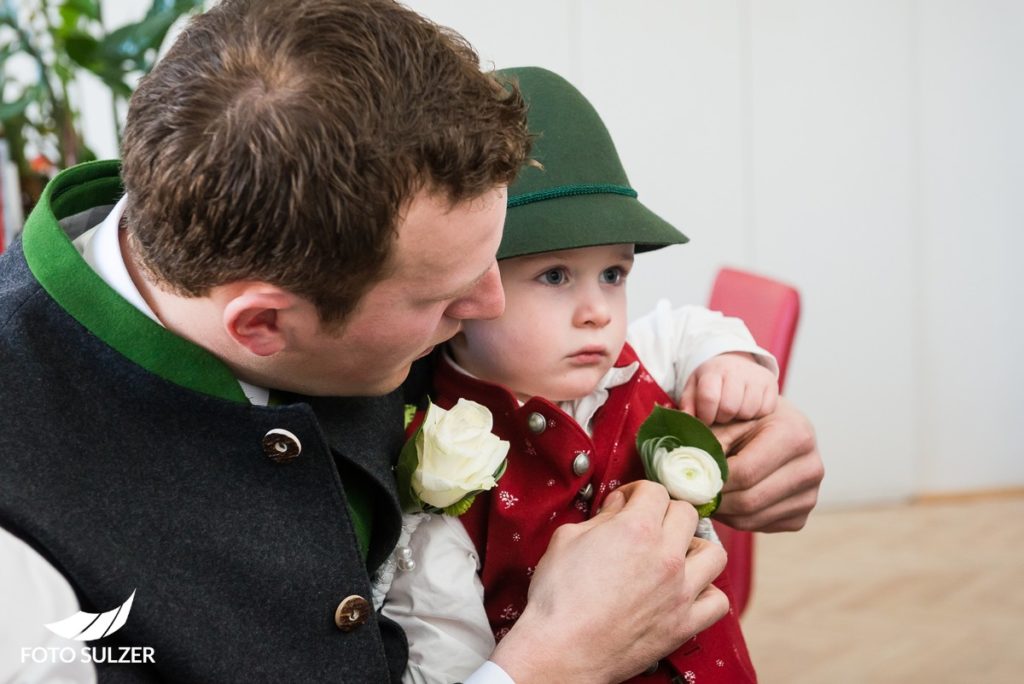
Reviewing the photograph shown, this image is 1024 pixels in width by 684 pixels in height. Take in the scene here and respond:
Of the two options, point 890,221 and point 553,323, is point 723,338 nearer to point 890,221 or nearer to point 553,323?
point 553,323

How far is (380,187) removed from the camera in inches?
36.9

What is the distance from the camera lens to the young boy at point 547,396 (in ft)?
4.03

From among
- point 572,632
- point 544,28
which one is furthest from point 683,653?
point 544,28

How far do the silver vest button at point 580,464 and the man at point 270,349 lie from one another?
13 centimetres

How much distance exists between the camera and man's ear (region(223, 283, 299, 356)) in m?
0.98

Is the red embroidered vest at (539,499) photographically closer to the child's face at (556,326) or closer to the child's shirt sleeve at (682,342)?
the child's face at (556,326)

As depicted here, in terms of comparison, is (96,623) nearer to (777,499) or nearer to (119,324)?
(119,324)

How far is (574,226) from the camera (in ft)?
4.21

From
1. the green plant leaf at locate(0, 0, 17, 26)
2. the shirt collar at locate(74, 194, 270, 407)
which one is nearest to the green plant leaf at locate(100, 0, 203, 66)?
the green plant leaf at locate(0, 0, 17, 26)

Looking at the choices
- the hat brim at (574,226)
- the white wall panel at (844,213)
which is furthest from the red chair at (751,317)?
the white wall panel at (844,213)

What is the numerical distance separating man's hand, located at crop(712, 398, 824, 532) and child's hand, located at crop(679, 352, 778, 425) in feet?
0.08

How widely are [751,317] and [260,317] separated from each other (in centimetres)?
Result: 110

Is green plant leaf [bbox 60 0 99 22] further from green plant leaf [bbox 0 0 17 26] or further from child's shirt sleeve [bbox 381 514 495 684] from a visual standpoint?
child's shirt sleeve [bbox 381 514 495 684]

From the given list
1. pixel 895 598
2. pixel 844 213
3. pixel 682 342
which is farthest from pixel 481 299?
pixel 844 213
